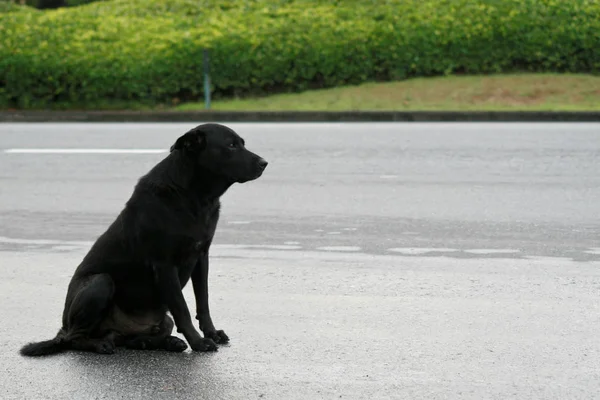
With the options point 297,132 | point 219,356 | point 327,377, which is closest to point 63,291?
point 219,356

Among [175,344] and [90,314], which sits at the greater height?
[90,314]

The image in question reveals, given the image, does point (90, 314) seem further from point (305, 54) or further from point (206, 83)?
point (305, 54)

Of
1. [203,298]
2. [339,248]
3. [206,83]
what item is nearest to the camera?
[203,298]

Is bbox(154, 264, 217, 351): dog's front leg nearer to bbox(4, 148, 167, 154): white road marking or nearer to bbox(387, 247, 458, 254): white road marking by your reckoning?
bbox(387, 247, 458, 254): white road marking

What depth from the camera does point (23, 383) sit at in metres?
5.06

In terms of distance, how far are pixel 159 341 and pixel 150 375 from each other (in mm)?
373

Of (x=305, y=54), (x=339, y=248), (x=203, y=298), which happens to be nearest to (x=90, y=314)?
(x=203, y=298)

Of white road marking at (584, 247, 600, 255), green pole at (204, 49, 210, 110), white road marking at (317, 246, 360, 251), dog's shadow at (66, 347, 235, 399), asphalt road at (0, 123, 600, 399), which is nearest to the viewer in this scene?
dog's shadow at (66, 347, 235, 399)

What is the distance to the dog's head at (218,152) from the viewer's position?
17.9 ft

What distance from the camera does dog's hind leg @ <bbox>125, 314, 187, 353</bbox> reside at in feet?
17.9

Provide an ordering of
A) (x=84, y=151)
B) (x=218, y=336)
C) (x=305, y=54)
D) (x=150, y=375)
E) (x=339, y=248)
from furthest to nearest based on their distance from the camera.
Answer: (x=305, y=54) < (x=84, y=151) < (x=339, y=248) < (x=218, y=336) < (x=150, y=375)

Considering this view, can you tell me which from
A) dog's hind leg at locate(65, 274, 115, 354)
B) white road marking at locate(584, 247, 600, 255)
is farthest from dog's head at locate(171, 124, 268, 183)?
white road marking at locate(584, 247, 600, 255)

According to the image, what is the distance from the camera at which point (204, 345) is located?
17.9 ft

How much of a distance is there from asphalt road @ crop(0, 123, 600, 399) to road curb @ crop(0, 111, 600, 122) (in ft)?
9.29
